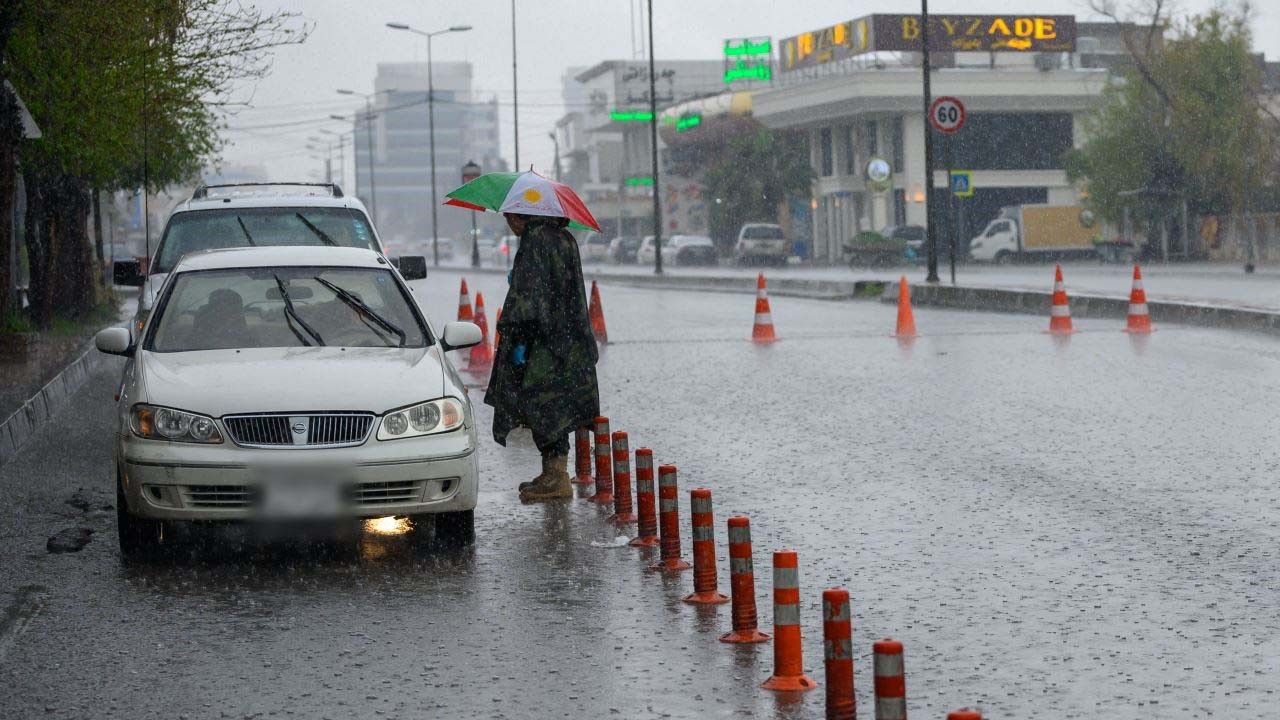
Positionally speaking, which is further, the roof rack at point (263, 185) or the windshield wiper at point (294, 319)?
the roof rack at point (263, 185)

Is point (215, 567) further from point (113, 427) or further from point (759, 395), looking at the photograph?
point (759, 395)

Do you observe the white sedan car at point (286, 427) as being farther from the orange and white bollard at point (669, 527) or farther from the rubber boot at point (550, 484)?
the rubber boot at point (550, 484)

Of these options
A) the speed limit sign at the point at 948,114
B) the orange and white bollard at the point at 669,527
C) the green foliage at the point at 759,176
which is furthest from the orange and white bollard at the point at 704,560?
the green foliage at the point at 759,176

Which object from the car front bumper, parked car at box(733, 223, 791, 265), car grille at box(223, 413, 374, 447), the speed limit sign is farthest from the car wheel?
parked car at box(733, 223, 791, 265)

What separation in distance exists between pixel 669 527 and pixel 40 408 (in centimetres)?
886

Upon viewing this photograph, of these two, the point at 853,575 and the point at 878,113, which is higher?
the point at 878,113

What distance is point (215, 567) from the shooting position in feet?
26.0

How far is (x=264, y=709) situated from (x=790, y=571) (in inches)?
65.0

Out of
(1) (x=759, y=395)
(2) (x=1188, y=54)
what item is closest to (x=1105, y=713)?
(1) (x=759, y=395)

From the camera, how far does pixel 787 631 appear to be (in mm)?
5617

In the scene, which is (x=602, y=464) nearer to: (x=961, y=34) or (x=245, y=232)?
(x=245, y=232)

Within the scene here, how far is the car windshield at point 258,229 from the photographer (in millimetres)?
13523

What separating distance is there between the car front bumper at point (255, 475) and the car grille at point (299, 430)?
5 cm

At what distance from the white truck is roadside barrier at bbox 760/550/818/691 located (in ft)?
179
